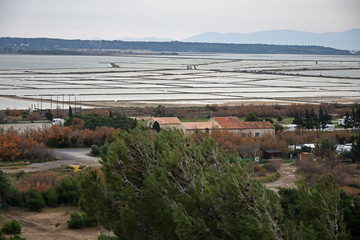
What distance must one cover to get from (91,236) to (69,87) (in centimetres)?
4705

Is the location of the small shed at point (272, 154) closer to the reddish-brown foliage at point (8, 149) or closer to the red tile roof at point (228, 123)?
the red tile roof at point (228, 123)

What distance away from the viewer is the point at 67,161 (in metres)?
25.1

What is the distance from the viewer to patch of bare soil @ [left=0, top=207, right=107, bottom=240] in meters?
15.9

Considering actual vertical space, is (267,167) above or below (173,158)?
below

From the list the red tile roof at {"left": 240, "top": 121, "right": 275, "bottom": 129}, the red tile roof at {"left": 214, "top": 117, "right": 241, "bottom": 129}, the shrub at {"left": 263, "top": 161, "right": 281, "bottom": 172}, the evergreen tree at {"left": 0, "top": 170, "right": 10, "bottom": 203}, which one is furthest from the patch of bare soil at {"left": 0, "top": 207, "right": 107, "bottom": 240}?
the red tile roof at {"left": 240, "top": 121, "right": 275, "bottom": 129}

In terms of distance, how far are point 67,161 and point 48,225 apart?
26.9ft

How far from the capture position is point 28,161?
25281 mm

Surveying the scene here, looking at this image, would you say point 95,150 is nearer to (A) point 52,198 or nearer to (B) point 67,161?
(B) point 67,161

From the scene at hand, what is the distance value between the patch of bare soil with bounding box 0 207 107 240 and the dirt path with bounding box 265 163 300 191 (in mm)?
6600

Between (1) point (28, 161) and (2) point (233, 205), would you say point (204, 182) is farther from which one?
(1) point (28, 161)

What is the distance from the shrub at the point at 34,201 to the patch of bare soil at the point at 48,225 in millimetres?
184

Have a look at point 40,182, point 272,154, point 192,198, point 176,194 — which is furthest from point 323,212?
point 272,154

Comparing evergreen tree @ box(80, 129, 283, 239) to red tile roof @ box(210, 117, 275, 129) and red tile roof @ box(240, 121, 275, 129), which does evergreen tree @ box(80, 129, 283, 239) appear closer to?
red tile roof @ box(210, 117, 275, 129)

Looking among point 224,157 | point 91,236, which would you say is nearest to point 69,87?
point 91,236
